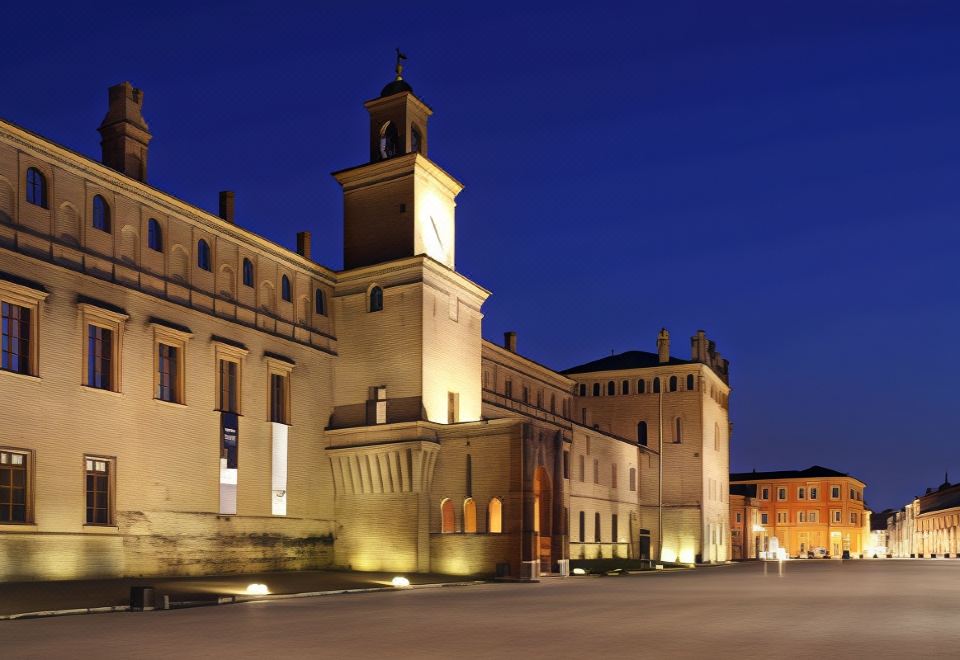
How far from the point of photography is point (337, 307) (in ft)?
170

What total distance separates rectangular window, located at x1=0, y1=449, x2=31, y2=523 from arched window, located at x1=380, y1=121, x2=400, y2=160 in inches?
1078

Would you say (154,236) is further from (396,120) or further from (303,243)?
(396,120)

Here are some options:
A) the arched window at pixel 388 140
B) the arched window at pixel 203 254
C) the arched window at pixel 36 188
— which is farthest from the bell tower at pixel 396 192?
the arched window at pixel 36 188

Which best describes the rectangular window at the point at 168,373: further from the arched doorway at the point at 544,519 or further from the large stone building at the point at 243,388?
the arched doorway at the point at 544,519

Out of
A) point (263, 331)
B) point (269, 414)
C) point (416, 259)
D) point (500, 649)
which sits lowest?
point (500, 649)

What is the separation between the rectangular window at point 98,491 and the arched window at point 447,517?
16691 mm

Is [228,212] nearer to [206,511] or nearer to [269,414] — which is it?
[269,414]

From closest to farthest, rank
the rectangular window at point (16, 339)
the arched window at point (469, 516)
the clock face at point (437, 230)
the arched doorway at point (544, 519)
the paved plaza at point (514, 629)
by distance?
the paved plaza at point (514, 629), the rectangular window at point (16, 339), the arched window at point (469, 516), the arched doorway at point (544, 519), the clock face at point (437, 230)

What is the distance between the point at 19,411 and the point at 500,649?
22376 mm

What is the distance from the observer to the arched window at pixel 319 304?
1976 inches

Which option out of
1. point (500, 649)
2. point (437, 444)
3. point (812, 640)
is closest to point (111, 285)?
point (437, 444)

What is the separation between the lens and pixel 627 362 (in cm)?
9462

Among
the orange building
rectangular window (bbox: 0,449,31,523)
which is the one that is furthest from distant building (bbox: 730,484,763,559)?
rectangular window (bbox: 0,449,31,523)

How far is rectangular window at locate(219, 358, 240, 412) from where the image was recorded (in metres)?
43.1
